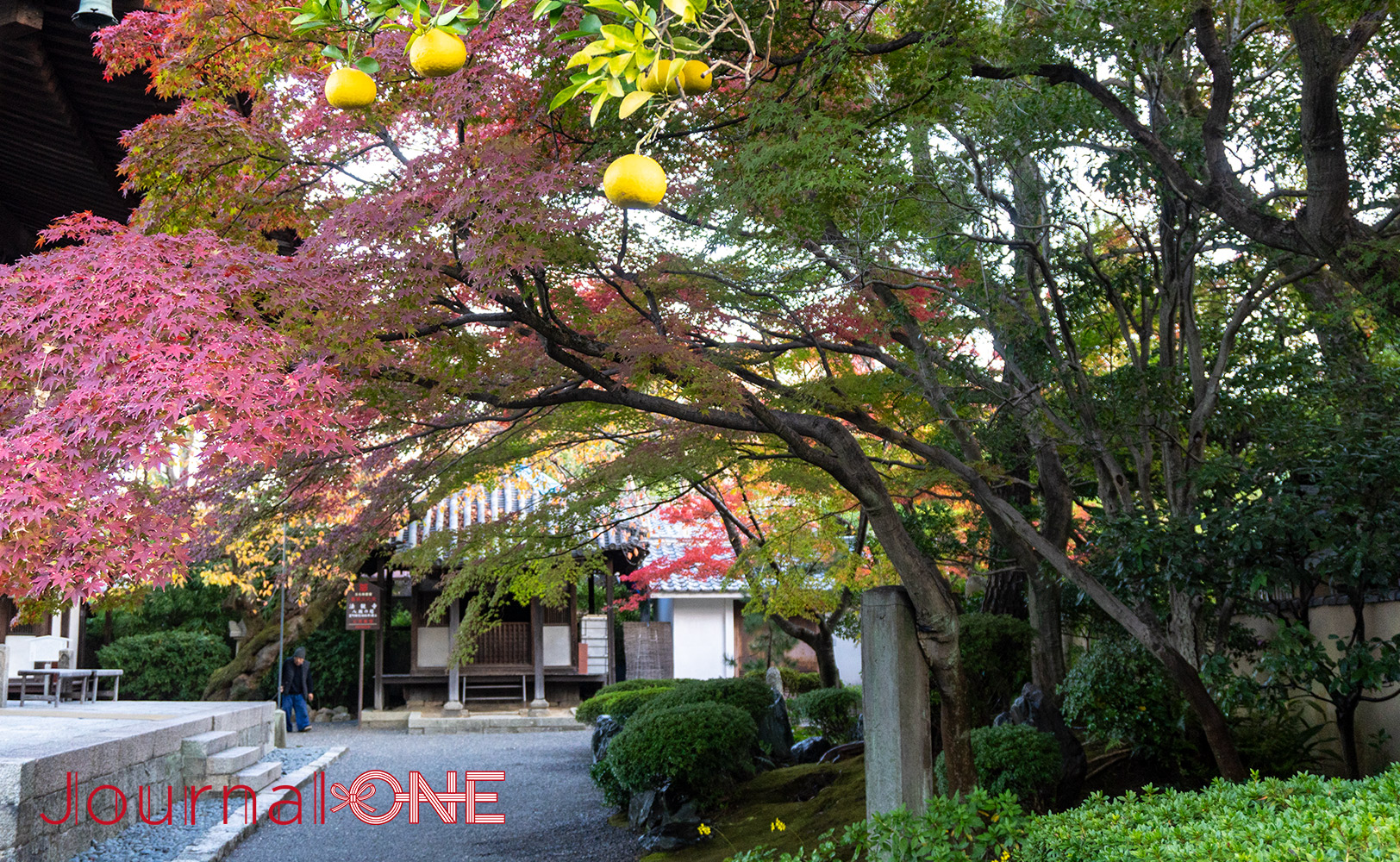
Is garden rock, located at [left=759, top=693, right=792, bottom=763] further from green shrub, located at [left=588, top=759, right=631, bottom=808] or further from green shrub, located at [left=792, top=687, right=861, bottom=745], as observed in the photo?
green shrub, located at [left=588, top=759, right=631, bottom=808]

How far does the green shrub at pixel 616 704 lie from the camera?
11.3 meters

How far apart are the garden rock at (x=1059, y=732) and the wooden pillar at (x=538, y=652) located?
11758 mm

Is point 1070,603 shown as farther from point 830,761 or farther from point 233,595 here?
point 233,595

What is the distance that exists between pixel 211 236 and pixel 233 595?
1683 cm

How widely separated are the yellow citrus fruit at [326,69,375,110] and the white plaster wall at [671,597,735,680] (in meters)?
19.2

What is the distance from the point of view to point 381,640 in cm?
1723

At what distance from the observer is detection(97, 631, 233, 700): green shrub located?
1770cm

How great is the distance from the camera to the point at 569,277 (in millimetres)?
5406

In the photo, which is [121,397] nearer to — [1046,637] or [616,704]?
[1046,637]

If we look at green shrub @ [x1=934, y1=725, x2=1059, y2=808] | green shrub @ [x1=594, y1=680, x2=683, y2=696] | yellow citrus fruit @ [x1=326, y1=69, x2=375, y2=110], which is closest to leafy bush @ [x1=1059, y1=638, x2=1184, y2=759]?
green shrub @ [x1=934, y1=725, x2=1059, y2=808]

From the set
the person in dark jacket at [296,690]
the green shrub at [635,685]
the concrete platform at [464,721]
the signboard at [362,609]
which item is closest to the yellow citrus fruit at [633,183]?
the green shrub at [635,685]

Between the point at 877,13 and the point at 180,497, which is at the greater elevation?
the point at 877,13

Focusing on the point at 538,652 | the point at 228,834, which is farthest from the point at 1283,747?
the point at 538,652

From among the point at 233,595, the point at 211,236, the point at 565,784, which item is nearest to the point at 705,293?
the point at 211,236
